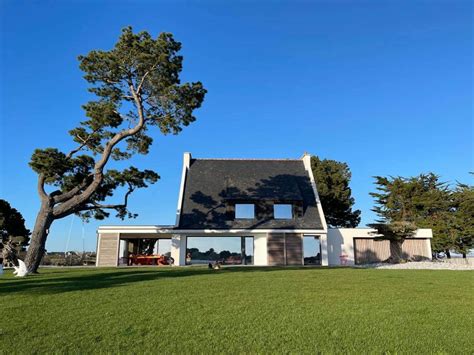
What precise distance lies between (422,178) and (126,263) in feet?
96.7

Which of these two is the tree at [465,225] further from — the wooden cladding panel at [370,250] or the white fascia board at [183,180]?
the white fascia board at [183,180]

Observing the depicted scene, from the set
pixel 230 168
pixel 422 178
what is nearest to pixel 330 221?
pixel 422 178

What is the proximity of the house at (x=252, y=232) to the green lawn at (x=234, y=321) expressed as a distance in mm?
14732

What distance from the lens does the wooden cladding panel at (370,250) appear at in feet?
81.1

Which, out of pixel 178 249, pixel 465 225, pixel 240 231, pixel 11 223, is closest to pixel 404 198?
pixel 465 225

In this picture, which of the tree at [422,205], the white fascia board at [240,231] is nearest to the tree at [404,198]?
the tree at [422,205]

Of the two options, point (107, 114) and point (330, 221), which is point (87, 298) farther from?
point (330, 221)

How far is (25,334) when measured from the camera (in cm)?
453

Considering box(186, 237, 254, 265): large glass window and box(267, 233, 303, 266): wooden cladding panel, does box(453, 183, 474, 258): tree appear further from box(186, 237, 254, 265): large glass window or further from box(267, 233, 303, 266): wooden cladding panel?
box(186, 237, 254, 265): large glass window

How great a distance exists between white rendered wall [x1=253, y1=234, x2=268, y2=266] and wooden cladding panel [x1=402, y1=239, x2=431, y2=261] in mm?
10139

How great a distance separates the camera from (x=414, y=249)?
25.2 meters

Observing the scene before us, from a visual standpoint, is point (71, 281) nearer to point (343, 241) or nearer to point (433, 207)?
point (343, 241)

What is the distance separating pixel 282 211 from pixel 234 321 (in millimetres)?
19130

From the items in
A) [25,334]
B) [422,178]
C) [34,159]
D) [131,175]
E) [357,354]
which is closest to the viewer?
[357,354]
